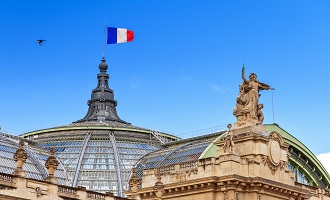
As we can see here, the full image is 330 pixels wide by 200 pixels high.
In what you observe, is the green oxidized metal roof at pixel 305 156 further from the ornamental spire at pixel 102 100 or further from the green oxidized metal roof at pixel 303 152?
the ornamental spire at pixel 102 100

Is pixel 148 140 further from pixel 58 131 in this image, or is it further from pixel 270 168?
pixel 270 168

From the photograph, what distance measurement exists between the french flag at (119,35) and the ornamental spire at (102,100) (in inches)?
1205

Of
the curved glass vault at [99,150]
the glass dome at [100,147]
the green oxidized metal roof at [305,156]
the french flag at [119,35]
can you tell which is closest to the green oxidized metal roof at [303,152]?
the green oxidized metal roof at [305,156]

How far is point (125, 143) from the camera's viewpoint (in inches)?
4488

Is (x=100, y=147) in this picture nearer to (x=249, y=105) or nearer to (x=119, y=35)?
(x=119, y=35)

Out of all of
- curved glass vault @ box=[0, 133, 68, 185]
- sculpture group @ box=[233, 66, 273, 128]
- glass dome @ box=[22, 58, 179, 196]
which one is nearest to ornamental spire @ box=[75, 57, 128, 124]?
glass dome @ box=[22, 58, 179, 196]

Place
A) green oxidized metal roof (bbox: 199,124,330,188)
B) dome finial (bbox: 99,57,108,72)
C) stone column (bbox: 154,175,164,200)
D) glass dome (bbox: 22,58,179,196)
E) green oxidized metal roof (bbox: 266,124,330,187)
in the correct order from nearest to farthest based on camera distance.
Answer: stone column (bbox: 154,175,164,200) < green oxidized metal roof (bbox: 266,124,330,187) < green oxidized metal roof (bbox: 199,124,330,188) < glass dome (bbox: 22,58,179,196) < dome finial (bbox: 99,57,108,72)

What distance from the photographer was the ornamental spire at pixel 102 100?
126500mm

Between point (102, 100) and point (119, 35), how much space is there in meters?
31.7

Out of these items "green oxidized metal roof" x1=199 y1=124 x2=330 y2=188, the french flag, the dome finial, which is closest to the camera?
the french flag

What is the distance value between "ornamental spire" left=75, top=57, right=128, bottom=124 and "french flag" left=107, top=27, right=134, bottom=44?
100 ft

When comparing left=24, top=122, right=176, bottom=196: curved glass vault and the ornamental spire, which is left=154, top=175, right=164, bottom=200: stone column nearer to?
left=24, top=122, right=176, bottom=196: curved glass vault

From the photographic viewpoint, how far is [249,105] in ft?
260

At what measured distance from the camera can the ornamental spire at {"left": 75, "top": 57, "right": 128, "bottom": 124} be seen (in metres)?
126
